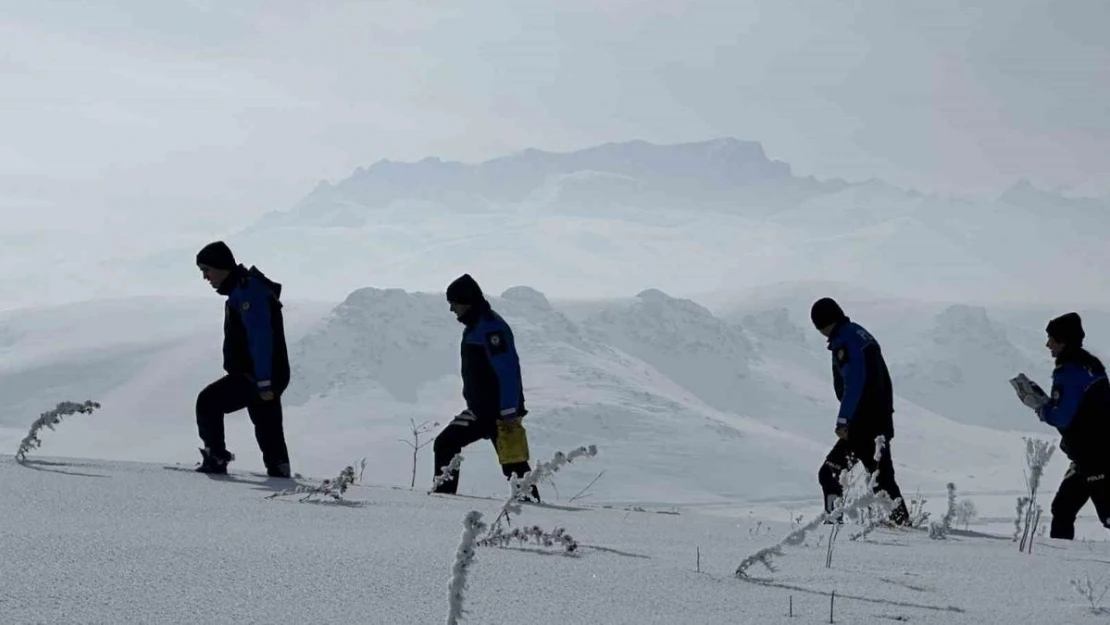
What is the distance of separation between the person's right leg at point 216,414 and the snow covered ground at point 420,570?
49.7 inches

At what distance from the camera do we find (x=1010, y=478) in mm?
93812

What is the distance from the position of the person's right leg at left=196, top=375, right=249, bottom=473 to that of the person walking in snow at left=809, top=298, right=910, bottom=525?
3371 millimetres

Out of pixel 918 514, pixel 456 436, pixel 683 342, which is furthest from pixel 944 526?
pixel 683 342

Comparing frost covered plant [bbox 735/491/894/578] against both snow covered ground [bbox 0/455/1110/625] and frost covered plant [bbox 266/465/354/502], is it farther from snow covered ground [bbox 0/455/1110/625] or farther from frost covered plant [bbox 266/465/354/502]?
frost covered plant [bbox 266/465/354/502]

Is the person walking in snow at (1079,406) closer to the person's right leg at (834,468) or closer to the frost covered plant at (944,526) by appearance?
the frost covered plant at (944,526)

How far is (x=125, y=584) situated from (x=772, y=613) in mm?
1520

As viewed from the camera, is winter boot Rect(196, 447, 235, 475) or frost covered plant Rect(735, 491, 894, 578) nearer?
frost covered plant Rect(735, 491, 894, 578)

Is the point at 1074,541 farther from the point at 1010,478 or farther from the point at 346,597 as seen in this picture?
the point at 1010,478

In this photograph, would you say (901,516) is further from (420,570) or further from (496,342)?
(420,570)

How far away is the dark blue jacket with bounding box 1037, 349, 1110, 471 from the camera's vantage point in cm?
678

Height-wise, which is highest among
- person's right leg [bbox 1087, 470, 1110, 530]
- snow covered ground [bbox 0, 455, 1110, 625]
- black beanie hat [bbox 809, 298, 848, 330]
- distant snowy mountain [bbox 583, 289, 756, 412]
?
distant snowy mountain [bbox 583, 289, 756, 412]

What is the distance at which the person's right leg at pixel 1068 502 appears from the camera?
7.03 metres

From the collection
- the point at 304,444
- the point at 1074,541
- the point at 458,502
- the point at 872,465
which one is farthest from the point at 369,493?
the point at 304,444

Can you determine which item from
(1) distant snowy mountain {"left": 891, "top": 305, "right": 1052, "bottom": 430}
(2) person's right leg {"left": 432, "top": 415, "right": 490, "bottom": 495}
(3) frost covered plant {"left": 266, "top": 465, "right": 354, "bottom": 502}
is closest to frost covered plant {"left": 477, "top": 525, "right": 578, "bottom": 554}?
(3) frost covered plant {"left": 266, "top": 465, "right": 354, "bottom": 502}
